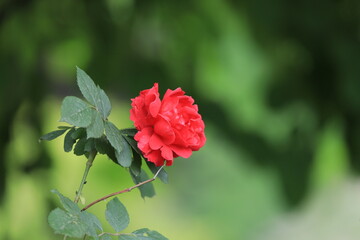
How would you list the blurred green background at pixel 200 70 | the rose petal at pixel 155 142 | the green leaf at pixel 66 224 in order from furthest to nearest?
the blurred green background at pixel 200 70
the rose petal at pixel 155 142
the green leaf at pixel 66 224

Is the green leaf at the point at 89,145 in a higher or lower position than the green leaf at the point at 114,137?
lower

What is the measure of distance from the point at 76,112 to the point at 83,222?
0.33 feet

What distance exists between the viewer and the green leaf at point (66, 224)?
0.58m

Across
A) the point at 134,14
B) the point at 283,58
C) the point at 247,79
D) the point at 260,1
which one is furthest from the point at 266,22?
the point at 247,79

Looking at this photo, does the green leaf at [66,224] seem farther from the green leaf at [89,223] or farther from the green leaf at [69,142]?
the green leaf at [69,142]

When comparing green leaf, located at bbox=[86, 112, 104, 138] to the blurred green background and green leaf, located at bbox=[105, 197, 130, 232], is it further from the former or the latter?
the blurred green background

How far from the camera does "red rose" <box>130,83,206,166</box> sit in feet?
2.27

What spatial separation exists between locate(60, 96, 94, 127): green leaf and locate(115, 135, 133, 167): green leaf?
5 centimetres

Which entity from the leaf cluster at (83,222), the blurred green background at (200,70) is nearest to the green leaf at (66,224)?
the leaf cluster at (83,222)

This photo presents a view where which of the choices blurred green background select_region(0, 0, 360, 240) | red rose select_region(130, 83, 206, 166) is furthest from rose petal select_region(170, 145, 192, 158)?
blurred green background select_region(0, 0, 360, 240)

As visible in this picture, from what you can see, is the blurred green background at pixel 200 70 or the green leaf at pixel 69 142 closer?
the green leaf at pixel 69 142

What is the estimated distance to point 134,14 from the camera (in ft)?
6.14

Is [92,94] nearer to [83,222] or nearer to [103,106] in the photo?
[103,106]

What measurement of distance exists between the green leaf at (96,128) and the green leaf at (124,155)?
0.09 feet
